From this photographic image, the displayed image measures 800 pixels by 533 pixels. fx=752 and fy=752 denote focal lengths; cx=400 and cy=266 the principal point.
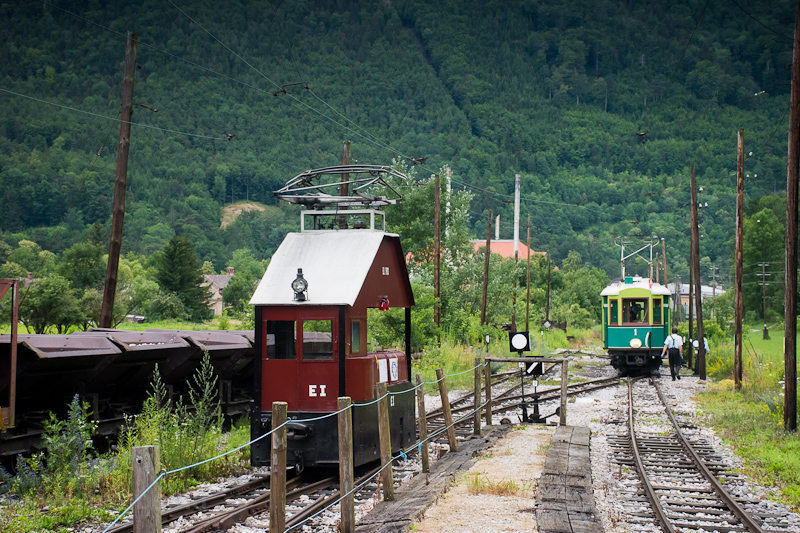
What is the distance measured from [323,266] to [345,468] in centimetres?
443

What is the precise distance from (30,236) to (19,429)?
149170 mm

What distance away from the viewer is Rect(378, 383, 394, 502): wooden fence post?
9070 mm

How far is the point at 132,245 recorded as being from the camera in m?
142

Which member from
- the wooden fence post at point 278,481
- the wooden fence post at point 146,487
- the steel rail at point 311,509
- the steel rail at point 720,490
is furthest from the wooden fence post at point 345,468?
the steel rail at point 720,490

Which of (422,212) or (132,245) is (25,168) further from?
(422,212)

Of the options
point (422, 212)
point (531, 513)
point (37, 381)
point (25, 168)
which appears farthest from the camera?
point (25, 168)

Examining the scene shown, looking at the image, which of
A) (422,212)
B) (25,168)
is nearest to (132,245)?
(25,168)

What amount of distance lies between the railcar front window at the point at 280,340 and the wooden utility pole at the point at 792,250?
36.3 ft

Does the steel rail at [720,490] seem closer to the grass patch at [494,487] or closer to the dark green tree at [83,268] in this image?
the grass patch at [494,487]

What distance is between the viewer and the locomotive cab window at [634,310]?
31792 millimetres

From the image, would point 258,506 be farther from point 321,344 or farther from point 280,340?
point 280,340

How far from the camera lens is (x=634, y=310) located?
105 ft

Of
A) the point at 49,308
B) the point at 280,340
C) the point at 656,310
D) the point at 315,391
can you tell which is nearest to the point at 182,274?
the point at 49,308

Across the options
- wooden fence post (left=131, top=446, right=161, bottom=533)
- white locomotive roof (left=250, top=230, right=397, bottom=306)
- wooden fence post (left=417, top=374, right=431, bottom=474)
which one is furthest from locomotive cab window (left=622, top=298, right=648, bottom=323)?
wooden fence post (left=131, top=446, right=161, bottom=533)
